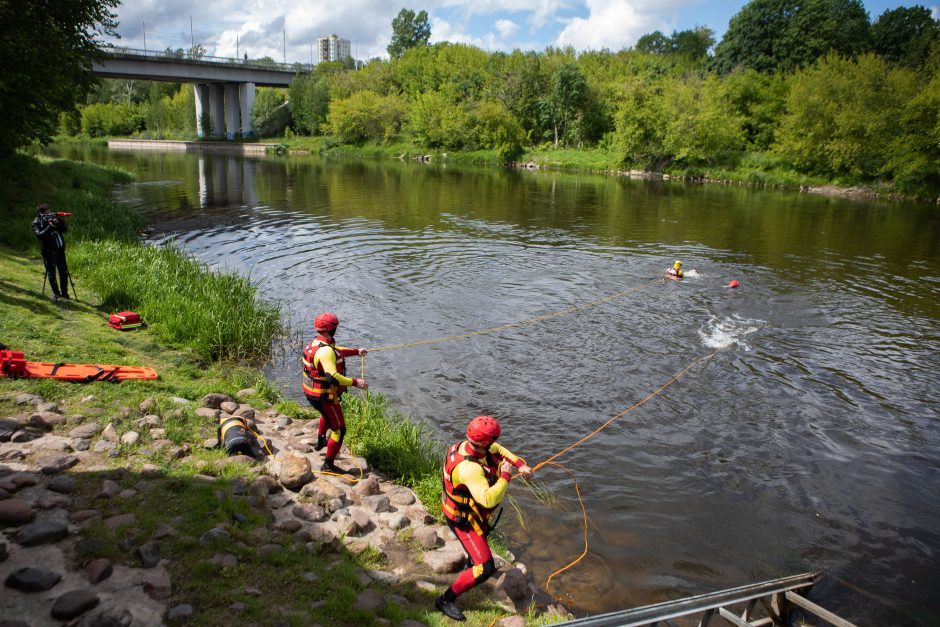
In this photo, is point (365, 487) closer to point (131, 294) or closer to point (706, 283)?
point (131, 294)

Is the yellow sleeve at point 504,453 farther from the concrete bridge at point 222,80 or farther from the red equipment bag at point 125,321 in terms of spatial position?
the concrete bridge at point 222,80

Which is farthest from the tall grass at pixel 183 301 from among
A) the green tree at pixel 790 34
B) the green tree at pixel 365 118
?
the green tree at pixel 365 118

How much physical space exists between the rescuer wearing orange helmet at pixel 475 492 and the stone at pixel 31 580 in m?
3.53

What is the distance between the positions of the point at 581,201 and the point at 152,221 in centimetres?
2910

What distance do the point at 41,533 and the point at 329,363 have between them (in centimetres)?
381

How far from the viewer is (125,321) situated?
12.6 metres

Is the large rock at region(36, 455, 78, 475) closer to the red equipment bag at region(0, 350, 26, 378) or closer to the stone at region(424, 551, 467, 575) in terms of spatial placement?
the red equipment bag at region(0, 350, 26, 378)

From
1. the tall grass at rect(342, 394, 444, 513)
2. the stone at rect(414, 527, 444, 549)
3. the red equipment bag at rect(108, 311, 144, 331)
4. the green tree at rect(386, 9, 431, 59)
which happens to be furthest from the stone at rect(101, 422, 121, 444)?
the green tree at rect(386, 9, 431, 59)

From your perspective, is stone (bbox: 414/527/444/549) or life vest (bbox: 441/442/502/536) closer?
life vest (bbox: 441/442/502/536)

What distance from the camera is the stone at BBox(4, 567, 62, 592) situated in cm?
475

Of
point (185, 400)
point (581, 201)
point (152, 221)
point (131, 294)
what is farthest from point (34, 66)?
point (581, 201)

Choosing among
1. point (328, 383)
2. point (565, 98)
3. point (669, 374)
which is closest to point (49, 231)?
point (328, 383)

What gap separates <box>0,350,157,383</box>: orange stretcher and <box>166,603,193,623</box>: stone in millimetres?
5731

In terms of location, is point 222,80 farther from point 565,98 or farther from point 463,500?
point 463,500
